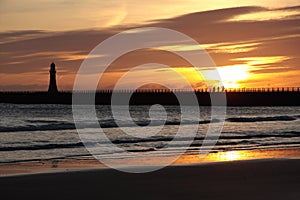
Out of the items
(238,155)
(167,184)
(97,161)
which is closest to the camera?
(167,184)

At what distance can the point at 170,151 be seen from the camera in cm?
Answer: 1817

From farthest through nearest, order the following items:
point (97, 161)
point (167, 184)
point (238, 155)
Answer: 1. point (238, 155)
2. point (97, 161)
3. point (167, 184)

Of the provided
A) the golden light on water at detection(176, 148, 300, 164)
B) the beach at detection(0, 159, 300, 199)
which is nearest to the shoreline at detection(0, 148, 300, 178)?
the golden light on water at detection(176, 148, 300, 164)

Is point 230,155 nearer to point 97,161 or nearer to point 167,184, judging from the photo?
point 97,161

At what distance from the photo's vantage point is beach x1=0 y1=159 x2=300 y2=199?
359 inches

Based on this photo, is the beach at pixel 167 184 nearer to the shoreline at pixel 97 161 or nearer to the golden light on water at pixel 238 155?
the shoreline at pixel 97 161

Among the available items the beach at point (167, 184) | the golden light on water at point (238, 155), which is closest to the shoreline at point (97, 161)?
the golden light on water at point (238, 155)

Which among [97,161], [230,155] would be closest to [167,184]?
[97,161]

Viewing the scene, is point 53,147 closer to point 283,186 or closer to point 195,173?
point 195,173

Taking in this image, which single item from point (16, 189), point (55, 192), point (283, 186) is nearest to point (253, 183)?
point (283, 186)

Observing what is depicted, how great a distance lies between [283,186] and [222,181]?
4.24 ft

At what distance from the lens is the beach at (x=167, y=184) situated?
912cm

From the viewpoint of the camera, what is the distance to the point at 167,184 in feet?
33.9

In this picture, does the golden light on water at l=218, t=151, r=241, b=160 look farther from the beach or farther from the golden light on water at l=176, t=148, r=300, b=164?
the beach
